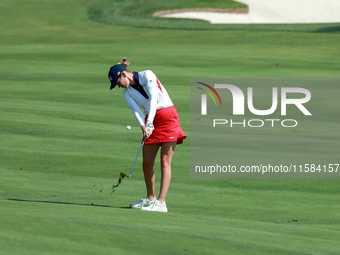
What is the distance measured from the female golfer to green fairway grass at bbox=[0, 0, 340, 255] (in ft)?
1.51

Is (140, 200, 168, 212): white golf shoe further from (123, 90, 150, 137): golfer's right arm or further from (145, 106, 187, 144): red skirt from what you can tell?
(123, 90, 150, 137): golfer's right arm

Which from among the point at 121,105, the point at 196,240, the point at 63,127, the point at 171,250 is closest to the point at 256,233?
the point at 196,240

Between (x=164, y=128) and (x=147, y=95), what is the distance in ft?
1.53

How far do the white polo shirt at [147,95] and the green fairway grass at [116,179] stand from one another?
1.23 metres

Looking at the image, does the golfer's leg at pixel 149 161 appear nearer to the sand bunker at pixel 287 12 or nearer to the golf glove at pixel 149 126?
the golf glove at pixel 149 126

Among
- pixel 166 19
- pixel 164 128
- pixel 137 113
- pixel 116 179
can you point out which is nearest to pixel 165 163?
pixel 164 128

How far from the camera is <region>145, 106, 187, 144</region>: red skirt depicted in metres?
6.92

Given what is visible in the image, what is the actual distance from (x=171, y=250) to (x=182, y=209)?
101 inches

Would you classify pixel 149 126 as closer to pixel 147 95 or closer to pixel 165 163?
pixel 147 95

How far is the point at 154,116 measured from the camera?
6777mm

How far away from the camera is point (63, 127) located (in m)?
13.0

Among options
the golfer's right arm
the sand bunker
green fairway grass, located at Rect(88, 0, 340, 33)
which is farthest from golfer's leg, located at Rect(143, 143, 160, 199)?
the sand bunker

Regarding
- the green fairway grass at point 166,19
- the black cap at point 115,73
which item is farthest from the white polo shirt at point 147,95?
the green fairway grass at point 166,19

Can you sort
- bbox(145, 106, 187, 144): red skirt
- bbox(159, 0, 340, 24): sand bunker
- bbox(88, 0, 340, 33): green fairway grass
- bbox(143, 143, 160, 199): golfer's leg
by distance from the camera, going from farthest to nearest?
1. bbox(159, 0, 340, 24): sand bunker
2. bbox(88, 0, 340, 33): green fairway grass
3. bbox(143, 143, 160, 199): golfer's leg
4. bbox(145, 106, 187, 144): red skirt
